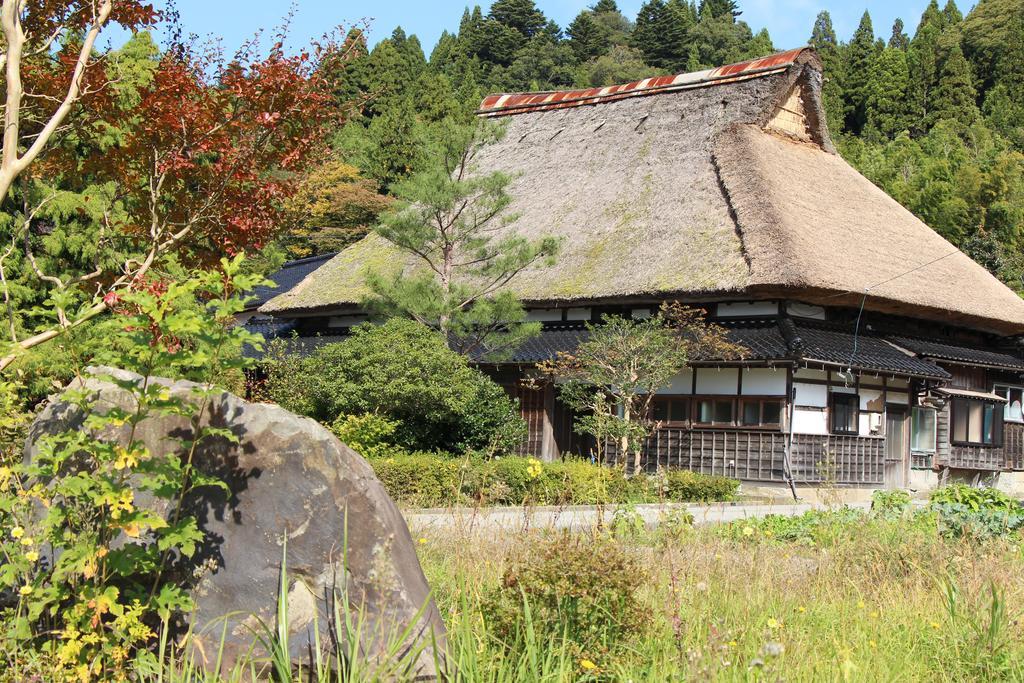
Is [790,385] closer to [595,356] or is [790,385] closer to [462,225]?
[595,356]

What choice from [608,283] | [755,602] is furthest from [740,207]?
[755,602]

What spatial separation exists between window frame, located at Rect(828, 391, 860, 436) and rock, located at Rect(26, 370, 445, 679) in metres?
13.1

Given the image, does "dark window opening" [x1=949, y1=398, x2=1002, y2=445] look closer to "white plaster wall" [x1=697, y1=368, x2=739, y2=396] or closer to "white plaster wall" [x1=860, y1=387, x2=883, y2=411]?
"white plaster wall" [x1=860, y1=387, x2=883, y2=411]

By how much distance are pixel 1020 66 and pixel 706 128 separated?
1418 inches

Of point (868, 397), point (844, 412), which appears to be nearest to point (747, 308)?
point (844, 412)

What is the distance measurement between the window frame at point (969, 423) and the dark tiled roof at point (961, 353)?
2.63ft

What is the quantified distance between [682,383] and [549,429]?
105 inches

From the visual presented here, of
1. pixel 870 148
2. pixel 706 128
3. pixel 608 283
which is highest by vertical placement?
pixel 870 148

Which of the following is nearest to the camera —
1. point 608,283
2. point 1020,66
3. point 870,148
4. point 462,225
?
point 462,225

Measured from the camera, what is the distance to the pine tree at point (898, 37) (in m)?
62.0

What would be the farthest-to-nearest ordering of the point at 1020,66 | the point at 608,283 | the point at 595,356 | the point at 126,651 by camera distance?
the point at 1020,66
the point at 608,283
the point at 595,356
the point at 126,651

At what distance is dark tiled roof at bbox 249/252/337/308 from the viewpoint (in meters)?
24.8

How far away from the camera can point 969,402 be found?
18875mm

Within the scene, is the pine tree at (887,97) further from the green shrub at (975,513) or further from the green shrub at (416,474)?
the green shrub at (975,513)
